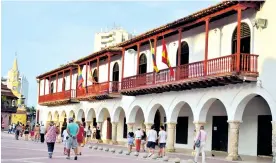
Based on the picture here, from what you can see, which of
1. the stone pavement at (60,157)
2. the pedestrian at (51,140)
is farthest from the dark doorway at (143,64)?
the pedestrian at (51,140)

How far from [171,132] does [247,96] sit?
6.93 meters

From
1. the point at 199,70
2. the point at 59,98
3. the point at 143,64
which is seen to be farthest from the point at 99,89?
the point at 199,70

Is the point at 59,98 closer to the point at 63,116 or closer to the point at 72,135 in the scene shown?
the point at 63,116

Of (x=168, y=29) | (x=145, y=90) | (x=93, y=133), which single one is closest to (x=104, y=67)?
(x=93, y=133)

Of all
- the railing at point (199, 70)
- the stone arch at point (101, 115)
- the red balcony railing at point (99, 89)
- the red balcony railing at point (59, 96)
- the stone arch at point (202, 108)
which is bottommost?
the stone arch at point (101, 115)

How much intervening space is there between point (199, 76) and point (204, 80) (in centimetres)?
63

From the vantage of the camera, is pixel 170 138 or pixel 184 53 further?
pixel 184 53

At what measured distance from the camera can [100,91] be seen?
115 feet

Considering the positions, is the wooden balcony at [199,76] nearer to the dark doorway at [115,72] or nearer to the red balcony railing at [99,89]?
the red balcony railing at [99,89]

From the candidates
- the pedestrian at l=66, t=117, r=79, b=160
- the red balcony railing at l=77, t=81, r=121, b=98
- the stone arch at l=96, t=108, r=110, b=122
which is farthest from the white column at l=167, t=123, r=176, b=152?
the stone arch at l=96, t=108, r=110, b=122

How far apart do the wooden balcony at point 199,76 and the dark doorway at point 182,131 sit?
314cm

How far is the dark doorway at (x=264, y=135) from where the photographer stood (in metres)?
23.3

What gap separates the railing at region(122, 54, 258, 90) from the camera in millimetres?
20734

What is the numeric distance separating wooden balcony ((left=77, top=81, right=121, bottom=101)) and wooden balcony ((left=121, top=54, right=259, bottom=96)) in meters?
2.93
